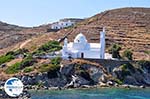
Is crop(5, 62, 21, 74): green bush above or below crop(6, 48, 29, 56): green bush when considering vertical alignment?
below

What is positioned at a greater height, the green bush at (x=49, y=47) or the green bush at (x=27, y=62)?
the green bush at (x=49, y=47)

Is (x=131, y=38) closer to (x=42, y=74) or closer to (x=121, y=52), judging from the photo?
(x=121, y=52)

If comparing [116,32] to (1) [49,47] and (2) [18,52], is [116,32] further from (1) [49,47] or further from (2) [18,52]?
(2) [18,52]

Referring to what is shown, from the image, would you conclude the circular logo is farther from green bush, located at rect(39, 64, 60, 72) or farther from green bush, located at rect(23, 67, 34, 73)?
green bush, located at rect(23, 67, 34, 73)

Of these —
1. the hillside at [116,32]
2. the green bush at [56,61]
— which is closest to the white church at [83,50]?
the green bush at [56,61]

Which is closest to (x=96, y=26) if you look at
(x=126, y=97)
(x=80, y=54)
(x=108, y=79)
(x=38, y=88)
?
(x=80, y=54)

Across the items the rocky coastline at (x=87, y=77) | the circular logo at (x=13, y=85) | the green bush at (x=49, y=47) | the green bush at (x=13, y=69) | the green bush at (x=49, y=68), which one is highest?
the circular logo at (x=13, y=85)

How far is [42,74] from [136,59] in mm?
30880

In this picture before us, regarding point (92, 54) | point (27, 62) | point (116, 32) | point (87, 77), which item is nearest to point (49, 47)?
point (92, 54)

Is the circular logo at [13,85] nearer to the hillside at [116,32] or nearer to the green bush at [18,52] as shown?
the green bush at [18,52]

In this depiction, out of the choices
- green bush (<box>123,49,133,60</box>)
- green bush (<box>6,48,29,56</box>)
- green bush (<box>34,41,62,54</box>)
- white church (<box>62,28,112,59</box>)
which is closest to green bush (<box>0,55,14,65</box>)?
green bush (<box>6,48,29,56</box>)

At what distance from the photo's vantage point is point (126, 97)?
79812 mm

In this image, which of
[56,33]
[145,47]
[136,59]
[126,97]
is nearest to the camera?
[126,97]

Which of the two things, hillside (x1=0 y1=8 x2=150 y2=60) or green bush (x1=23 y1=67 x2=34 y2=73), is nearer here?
green bush (x1=23 y1=67 x2=34 y2=73)
